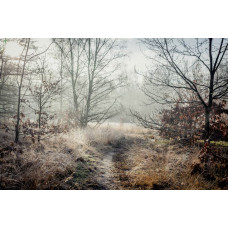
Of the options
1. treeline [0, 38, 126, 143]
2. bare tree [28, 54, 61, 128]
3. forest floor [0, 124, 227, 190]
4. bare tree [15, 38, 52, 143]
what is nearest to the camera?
forest floor [0, 124, 227, 190]

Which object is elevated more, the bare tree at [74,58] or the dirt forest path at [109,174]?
the bare tree at [74,58]

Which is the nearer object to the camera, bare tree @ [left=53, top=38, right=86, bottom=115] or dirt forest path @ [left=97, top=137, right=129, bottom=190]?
dirt forest path @ [left=97, top=137, right=129, bottom=190]

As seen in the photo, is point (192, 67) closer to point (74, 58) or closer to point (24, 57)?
point (24, 57)

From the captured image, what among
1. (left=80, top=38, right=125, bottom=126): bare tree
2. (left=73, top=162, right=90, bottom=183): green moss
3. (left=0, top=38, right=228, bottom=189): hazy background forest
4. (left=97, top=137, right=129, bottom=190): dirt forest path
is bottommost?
(left=97, top=137, right=129, bottom=190): dirt forest path

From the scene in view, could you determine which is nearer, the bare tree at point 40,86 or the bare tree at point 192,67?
the bare tree at point 192,67

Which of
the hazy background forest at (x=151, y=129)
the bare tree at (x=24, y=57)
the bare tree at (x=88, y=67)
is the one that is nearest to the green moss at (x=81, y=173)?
the hazy background forest at (x=151, y=129)

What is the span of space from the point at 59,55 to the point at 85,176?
Answer: 617cm

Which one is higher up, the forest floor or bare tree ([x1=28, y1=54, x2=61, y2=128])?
bare tree ([x1=28, y1=54, x2=61, y2=128])

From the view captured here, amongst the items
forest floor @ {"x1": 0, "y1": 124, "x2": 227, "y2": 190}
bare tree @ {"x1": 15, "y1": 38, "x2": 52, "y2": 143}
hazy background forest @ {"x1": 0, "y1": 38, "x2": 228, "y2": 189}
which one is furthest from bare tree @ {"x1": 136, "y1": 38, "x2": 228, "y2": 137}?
bare tree @ {"x1": 15, "y1": 38, "x2": 52, "y2": 143}

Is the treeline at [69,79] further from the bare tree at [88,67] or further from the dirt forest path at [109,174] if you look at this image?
the dirt forest path at [109,174]

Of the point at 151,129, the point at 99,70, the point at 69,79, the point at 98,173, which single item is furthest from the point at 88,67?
the point at 98,173

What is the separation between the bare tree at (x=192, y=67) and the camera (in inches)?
126

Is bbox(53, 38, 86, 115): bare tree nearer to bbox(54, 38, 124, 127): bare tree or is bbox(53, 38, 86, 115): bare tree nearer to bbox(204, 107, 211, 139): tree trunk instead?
bbox(54, 38, 124, 127): bare tree

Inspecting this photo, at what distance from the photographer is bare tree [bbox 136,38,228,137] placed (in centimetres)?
321
